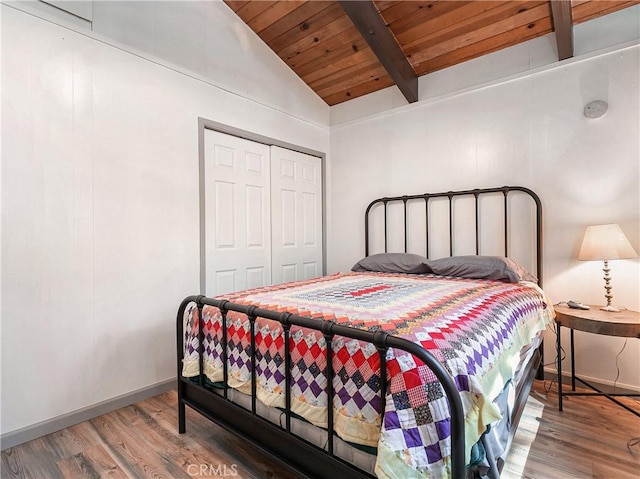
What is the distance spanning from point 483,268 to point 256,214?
1.95m

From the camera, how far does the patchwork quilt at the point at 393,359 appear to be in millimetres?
934

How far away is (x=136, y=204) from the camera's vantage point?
2.29 m

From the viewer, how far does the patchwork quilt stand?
93 centimetres

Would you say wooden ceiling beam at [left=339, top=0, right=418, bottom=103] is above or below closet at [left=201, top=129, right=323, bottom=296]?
above

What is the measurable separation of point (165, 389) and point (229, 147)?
196 cm

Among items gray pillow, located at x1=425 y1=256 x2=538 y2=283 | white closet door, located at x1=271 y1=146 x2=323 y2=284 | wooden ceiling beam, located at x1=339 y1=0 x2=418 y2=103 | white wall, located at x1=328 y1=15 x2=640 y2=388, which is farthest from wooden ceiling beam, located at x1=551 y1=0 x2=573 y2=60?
white closet door, located at x1=271 y1=146 x2=323 y2=284

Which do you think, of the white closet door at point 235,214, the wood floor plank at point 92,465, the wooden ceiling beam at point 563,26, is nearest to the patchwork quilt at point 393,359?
the wood floor plank at point 92,465

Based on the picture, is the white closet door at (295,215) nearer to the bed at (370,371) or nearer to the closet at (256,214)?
the closet at (256,214)

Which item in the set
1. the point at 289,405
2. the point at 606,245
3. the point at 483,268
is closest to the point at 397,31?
the point at 483,268

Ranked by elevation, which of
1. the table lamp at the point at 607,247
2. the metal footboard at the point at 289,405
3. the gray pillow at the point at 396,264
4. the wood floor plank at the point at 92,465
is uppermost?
the table lamp at the point at 607,247

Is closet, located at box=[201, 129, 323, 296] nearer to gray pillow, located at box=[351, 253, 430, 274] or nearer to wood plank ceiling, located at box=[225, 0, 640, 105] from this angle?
gray pillow, located at box=[351, 253, 430, 274]

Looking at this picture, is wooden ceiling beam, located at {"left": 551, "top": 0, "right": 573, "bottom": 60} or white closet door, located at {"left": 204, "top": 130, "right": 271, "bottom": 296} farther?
white closet door, located at {"left": 204, "top": 130, "right": 271, "bottom": 296}

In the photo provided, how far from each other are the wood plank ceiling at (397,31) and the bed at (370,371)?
1.86 metres

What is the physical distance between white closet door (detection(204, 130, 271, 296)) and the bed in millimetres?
954
